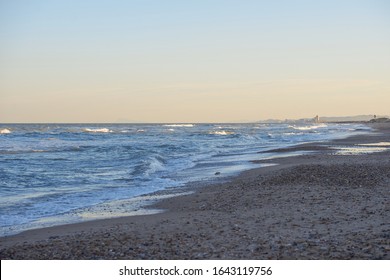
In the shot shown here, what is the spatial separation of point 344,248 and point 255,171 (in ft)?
36.5

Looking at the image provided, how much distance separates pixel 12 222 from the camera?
9.58 meters

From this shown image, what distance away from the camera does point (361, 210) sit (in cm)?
847

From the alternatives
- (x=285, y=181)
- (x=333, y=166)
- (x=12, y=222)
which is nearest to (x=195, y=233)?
(x=12, y=222)

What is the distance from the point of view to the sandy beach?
6023 mm

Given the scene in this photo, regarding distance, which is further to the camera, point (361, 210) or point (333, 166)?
point (333, 166)

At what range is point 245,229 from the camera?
745cm

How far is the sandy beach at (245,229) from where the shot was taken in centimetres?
602
